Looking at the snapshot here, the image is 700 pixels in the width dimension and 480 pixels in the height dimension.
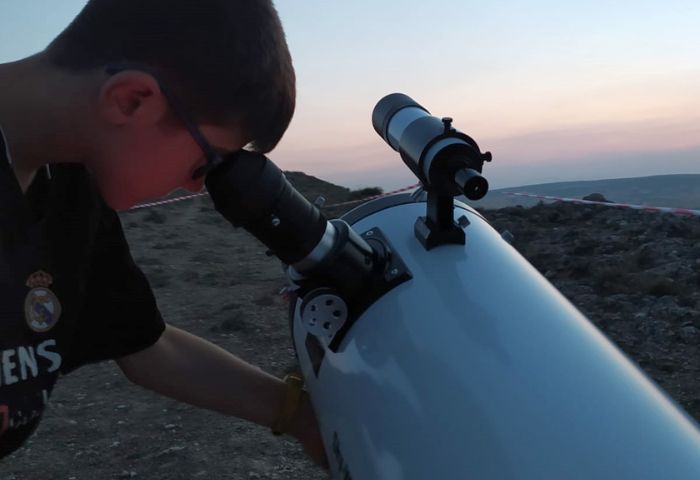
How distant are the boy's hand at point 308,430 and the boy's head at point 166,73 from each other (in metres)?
0.89

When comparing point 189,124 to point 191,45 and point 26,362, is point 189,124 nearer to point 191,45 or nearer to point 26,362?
point 191,45

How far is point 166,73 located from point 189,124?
110 millimetres

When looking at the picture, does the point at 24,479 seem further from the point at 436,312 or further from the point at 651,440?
the point at 651,440

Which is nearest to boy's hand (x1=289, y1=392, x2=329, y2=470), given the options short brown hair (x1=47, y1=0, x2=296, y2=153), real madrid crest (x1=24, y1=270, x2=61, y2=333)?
real madrid crest (x1=24, y1=270, x2=61, y2=333)

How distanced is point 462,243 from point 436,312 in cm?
32

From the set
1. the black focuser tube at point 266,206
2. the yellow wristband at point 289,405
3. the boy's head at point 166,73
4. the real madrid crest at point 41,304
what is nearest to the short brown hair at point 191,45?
the boy's head at point 166,73

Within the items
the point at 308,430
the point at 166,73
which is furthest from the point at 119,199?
the point at 308,430

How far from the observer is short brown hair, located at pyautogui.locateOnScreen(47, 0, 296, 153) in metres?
1.32

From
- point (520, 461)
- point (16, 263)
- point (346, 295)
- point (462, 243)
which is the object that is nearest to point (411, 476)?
point (520, 461)

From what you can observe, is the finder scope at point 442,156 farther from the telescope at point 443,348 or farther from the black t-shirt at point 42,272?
the black t-shirt at point 42,272

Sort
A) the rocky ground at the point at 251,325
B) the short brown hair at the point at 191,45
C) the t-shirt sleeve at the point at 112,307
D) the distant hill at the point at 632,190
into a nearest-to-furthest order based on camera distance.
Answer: the short brown hair at the point at 191,45 → the t-shirt sleeve at the point at 112,307 → the rocky ground at the point at 251,325 → the distant hill at the point at 632,190

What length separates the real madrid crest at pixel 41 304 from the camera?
1380 mm

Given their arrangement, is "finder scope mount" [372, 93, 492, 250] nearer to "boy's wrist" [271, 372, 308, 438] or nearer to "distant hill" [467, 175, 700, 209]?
"boy's wrist" [271, 372, 308, 438]

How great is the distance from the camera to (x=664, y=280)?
19.6ft
